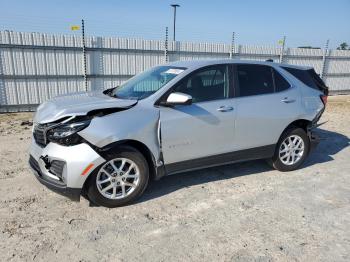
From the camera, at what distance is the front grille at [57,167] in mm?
3428

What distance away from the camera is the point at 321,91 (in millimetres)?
5414

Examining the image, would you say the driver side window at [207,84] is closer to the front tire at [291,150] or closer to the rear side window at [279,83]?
the rear side window at [279,83]

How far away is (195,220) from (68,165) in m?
1.56

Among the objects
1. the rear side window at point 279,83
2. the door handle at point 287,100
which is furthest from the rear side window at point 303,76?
the door handle at point 287,100

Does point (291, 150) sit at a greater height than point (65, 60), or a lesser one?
lesser

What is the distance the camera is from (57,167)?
3.46 meters

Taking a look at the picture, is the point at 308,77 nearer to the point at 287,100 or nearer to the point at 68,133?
the point at 287,100

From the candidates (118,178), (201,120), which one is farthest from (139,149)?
(201,120)

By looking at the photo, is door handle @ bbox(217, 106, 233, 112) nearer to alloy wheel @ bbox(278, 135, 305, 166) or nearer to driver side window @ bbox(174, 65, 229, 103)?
driver side window @ bbox(174, 65, 229, 103)

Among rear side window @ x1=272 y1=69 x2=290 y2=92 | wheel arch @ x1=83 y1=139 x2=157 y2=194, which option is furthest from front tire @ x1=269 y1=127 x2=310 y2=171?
wheel arch @ x1=83 y1=139 x2=157 y2=194

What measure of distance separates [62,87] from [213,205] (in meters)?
8.34

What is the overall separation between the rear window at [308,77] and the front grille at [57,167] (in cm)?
380

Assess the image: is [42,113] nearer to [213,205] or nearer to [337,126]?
[213,205]

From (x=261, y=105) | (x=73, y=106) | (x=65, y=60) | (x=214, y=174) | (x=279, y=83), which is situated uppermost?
(x=65, y=60)
